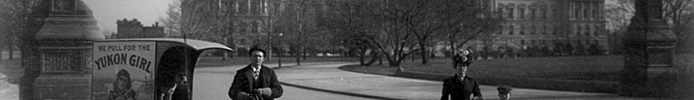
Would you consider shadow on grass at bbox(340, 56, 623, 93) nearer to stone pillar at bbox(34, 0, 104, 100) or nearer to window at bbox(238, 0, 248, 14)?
window at bbox(238, 0, 248, 14)

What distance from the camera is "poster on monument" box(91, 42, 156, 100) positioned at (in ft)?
16.1

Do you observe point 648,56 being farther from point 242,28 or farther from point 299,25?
point 242,28

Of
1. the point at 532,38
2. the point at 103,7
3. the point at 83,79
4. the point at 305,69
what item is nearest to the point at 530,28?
the point at 532,38

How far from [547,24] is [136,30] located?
3.06 meters

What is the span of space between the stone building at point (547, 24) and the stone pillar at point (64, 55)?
10.4 feet

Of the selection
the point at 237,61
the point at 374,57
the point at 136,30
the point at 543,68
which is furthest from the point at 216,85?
the point at 543,68

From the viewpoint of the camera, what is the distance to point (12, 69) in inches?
241

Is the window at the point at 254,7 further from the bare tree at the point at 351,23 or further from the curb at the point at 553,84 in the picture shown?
the curb at the point at 553,84

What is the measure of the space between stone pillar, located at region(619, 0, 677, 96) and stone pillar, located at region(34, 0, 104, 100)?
4548 mm

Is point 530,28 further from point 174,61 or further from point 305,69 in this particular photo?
point 174,61

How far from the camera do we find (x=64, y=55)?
6.05 meters

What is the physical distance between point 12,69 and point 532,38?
14.2 feet

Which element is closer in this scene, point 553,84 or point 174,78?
point 174,78

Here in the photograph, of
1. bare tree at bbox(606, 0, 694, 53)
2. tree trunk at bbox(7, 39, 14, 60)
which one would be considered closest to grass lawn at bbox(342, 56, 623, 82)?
bare tree at bbox(606, 0, 694, 53)
